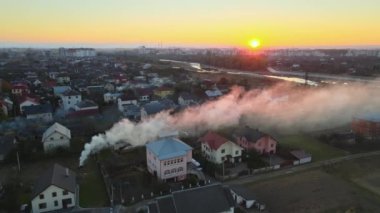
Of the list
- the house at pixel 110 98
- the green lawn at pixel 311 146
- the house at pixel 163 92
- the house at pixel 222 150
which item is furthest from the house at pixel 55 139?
the house at pixel 163 92

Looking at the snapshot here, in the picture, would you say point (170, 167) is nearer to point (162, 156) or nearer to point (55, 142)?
point (162, 156)

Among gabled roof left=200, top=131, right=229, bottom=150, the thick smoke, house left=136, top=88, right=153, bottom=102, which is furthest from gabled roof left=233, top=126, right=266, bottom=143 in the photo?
house left=136, top=88, right=153, bottom=102

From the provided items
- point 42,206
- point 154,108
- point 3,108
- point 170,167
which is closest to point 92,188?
point 42,206

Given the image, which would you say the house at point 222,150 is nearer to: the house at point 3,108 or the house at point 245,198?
the house at point 245,198

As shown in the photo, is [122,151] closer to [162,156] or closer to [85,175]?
[85,175]

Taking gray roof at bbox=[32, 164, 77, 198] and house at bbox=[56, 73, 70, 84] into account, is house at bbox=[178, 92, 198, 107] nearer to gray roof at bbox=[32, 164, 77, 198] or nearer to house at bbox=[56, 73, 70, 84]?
gray roof at bbox=[32, 164, 77, 198]

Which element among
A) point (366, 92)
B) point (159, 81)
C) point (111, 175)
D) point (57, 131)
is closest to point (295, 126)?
point (111, 175)
